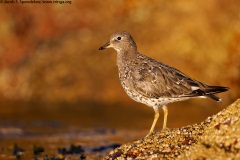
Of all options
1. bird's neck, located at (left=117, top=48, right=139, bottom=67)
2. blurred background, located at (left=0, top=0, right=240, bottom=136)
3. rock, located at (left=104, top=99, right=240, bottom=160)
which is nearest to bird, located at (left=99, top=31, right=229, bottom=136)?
bird's neck, located at (left=117, top=48, right=139, bottom=67)

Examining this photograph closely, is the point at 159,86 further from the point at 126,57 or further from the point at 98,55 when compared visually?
the point at 98,55

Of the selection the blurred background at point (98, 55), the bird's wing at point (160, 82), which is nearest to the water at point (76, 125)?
the blurred background at point (98, 55)

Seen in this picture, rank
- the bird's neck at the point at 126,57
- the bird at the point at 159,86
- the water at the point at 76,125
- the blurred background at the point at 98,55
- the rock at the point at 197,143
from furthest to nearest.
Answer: the blurred background at the point at 98,55, the water at the point at 76,125, the bird's neck at the point at 126,57, the bird at the point at 159,86, the rock at the point at 197,143

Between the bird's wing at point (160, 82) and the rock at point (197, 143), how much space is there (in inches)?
62.3

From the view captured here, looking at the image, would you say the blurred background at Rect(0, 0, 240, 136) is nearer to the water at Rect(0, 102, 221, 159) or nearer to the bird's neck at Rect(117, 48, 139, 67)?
the water at Rect(0, 102, 221, 159)

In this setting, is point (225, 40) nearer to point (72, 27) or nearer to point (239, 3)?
point (239, 3)

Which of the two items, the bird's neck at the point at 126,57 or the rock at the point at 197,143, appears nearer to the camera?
the rock at the point at 197,143

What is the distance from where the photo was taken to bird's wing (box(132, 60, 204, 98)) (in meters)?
12.6

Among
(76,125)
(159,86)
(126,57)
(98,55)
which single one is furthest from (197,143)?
(98,55)

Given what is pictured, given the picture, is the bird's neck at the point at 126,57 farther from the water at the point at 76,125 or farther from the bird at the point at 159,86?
the water at the point at 76,125

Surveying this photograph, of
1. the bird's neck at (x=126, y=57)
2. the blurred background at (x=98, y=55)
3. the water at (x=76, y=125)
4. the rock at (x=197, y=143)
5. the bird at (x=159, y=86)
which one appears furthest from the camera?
the blurred background at (x=98, y=55)

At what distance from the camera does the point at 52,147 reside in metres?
16.0

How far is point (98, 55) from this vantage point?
25516 millimetres

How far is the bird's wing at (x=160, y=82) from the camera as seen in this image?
41.4 ft
